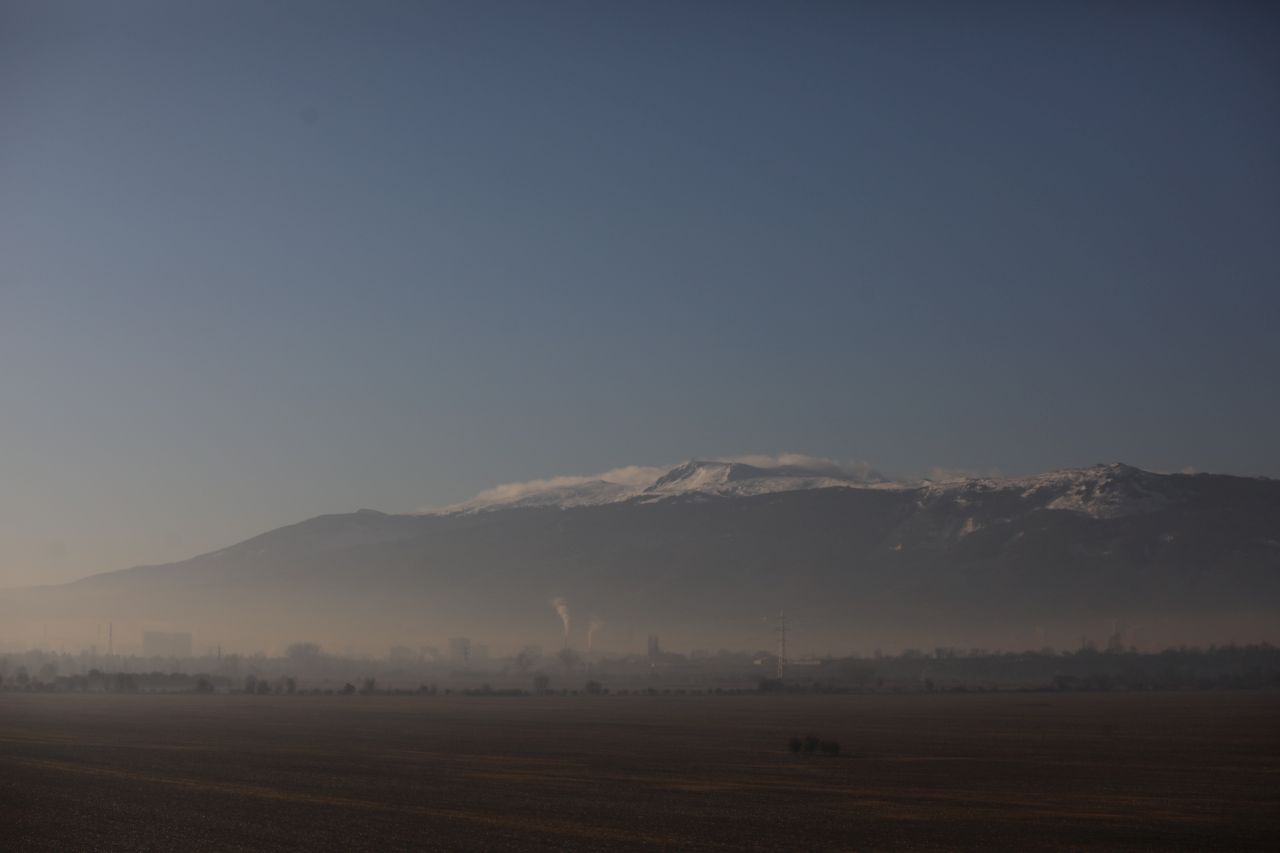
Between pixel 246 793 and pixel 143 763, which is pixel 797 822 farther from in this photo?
pixel 143 763

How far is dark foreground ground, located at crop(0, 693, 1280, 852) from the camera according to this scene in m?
47.5

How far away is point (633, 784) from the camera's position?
65.1 meters

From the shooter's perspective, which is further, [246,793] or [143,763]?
[143,763]

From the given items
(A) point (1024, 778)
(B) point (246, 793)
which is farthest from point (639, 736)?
(B) point (246, 793)

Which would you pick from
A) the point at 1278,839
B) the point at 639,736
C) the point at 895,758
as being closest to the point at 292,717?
the point at 639,736

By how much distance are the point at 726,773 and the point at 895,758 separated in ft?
50.1

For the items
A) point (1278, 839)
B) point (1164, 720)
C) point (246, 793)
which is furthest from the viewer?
point (1164, 720)

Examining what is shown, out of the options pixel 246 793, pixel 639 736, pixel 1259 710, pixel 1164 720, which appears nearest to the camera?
pixel 246 793

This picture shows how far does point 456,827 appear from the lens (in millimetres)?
49062

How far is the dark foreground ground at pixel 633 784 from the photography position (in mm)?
47500

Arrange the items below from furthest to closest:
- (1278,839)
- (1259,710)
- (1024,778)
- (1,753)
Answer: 1. (1259,710)
2. (1,753)
3. (1024,778)
4. (1278,839)

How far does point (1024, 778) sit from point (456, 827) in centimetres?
3227

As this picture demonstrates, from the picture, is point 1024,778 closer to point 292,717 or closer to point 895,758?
point 895,758

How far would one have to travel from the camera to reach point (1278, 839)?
47.6 m
